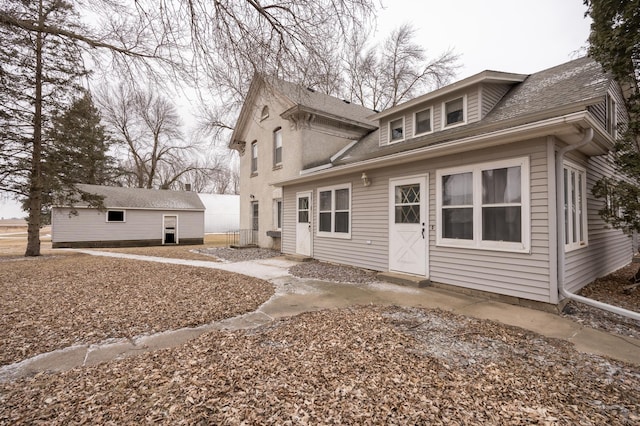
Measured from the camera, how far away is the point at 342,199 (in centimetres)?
838

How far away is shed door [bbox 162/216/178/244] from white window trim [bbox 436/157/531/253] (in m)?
16.9

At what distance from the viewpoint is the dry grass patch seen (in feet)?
11.2

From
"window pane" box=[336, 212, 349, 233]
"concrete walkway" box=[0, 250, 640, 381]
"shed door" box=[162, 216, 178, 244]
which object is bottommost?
"concrete walkway" box=[0, 250, 640, 381]

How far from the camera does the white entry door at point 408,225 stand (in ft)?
20.2

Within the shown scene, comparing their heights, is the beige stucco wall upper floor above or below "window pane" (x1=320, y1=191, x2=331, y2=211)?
above

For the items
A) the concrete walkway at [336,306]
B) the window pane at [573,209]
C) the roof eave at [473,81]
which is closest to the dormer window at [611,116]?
the roof eave at [473,81]

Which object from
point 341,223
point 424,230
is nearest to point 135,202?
point 341,223

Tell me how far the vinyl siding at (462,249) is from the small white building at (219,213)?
62.8ft

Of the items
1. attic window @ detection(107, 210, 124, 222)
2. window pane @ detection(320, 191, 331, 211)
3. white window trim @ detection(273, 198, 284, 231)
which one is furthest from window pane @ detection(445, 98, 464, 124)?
attic window @ detection(107, 210, 124, 222)

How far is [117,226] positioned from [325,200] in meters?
14.0

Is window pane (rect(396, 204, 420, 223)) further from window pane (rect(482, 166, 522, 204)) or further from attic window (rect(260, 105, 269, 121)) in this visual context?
attic window (rect(260, 105, 269, 121))

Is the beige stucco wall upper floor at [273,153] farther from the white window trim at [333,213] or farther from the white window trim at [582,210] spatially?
the white window trim at [582,210]

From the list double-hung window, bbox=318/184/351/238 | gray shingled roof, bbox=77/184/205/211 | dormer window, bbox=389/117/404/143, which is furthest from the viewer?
gray shingled roof, bbox=77/184/205/211

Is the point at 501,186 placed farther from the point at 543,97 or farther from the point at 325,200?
the point at 325,200
